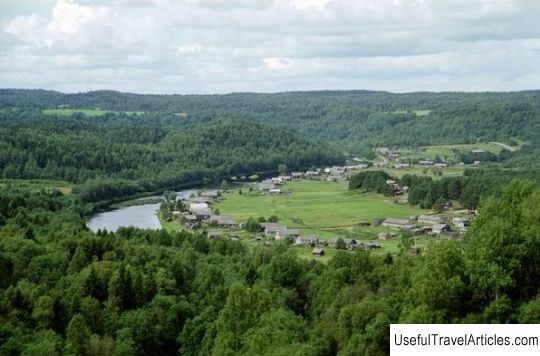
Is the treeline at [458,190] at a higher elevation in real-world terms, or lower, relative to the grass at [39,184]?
higher

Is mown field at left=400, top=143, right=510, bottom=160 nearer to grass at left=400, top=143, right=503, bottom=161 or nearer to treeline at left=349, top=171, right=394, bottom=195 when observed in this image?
grass at left=400, top=143, right=503, bottom=161

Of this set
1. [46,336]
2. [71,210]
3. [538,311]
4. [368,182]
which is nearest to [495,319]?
[538,311]

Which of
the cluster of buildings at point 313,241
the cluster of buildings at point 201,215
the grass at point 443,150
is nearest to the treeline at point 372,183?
the cluster of buildings at point 201,215

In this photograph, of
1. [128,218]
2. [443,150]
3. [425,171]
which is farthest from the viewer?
[443,150]

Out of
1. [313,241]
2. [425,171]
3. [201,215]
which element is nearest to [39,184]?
[201,215]

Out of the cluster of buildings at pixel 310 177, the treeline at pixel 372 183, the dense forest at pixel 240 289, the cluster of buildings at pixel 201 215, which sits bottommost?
the cluster of buildings at pixel 310 177

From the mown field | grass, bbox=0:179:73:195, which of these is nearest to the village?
grass, bbox=0:179:73:195

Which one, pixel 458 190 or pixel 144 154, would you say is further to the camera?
pixel 144 154

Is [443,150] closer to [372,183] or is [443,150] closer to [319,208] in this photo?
[372,183]

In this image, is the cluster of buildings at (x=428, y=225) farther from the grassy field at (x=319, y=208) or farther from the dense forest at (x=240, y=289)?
the dense forest at (x=240, y=289)
